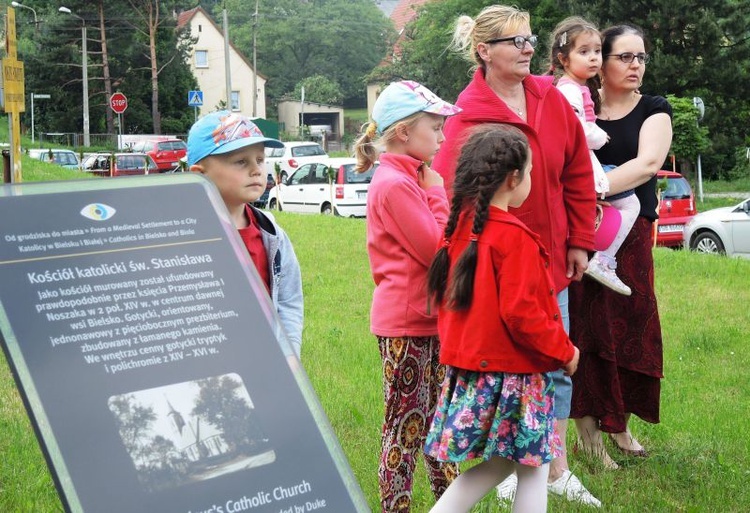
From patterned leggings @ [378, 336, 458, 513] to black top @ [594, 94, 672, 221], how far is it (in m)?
1.68

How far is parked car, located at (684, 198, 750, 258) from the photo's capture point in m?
16.8

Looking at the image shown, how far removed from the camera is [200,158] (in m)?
3.52

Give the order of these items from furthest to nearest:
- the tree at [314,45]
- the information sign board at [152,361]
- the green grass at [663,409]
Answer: the tree at [314,45]
the green grass at [663,409]
the information sign board at [152,361]

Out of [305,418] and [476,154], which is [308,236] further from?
[305,418]

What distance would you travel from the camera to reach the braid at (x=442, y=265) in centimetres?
385

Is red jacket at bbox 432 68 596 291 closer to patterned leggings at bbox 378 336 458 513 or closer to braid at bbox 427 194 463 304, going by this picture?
braid at bbox 427 194 463 304

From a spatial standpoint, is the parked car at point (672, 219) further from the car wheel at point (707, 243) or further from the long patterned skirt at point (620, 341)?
the long patterned skirt at point (620, 341)

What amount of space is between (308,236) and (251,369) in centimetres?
1400

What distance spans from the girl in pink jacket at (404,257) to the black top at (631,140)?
133cm

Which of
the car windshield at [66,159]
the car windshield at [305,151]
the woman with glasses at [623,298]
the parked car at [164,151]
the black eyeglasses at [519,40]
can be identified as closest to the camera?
the black eyeglasses at [519,40]

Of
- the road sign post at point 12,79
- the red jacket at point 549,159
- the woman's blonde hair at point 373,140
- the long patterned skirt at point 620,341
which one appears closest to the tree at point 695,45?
the road sign post at point 12,79

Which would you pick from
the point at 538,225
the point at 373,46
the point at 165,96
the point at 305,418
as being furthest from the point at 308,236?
the point at 373,46

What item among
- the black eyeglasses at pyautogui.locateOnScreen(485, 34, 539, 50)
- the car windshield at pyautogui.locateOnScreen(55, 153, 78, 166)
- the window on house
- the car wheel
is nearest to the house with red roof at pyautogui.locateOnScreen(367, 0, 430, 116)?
the window on house

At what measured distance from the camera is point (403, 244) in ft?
13.5
